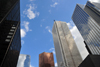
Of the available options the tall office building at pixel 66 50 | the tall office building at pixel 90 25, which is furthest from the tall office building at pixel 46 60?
the tall office building at pixel 90 25

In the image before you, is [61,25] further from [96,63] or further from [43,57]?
[96,63]

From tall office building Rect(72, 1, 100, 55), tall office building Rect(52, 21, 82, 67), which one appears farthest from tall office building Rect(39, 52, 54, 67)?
tall office building Rect(72, 1, 100, 55)

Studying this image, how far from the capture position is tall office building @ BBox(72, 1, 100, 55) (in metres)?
95.6

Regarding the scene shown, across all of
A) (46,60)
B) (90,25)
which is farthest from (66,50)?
(90,25)

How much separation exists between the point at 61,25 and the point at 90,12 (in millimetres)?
45598

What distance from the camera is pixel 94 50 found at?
99875 mm

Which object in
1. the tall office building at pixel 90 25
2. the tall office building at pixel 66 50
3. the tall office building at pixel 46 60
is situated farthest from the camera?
the tall office building at pixel 46 60

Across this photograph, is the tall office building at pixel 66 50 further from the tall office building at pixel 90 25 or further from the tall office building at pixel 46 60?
the tall office building at pixel 46 60

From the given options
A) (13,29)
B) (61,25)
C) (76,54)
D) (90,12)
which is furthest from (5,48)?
(90,12)

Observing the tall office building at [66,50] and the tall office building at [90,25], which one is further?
the tall office building at [90,25]

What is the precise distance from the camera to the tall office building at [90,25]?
95569mm

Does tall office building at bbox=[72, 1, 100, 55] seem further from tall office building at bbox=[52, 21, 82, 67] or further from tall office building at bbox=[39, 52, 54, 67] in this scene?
tall office building at bbox=[39, 52, 54, 67]

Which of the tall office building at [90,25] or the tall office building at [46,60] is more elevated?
the tall office building at [90,25]

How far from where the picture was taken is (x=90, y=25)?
106812 mm
